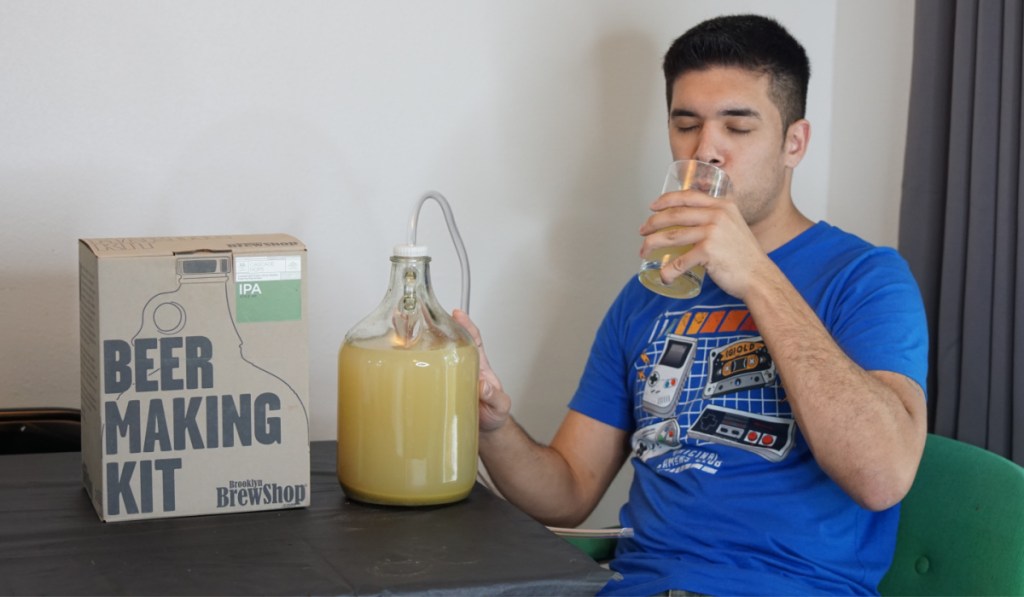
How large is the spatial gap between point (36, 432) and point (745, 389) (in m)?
0.92

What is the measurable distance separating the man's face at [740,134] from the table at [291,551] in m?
0.58

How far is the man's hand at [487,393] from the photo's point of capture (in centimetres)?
126

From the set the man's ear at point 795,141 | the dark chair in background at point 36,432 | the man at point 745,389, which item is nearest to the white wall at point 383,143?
the dark chair in background at point 36,432

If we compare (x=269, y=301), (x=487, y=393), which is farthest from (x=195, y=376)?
(x=487, y=393)

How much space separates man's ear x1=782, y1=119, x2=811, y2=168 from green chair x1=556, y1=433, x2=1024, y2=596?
428 millimetres

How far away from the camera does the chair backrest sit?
1225 mm

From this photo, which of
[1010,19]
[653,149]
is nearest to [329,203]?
[653,149]

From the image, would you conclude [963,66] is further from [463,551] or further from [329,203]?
[463,551]

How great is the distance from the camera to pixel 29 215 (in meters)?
1.55

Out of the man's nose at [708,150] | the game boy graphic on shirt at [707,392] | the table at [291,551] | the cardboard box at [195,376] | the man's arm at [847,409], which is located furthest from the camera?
the man's nose at [708,150]

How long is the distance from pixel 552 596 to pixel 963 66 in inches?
42.4

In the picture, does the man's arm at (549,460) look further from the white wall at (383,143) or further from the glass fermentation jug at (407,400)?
the white wall at (383,143)

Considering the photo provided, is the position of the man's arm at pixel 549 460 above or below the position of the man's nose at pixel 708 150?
below

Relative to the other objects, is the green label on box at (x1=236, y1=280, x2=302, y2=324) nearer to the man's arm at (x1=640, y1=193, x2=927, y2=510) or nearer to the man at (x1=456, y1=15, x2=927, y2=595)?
the man at (x1=456, y1=15, x2=927, y2=595)
